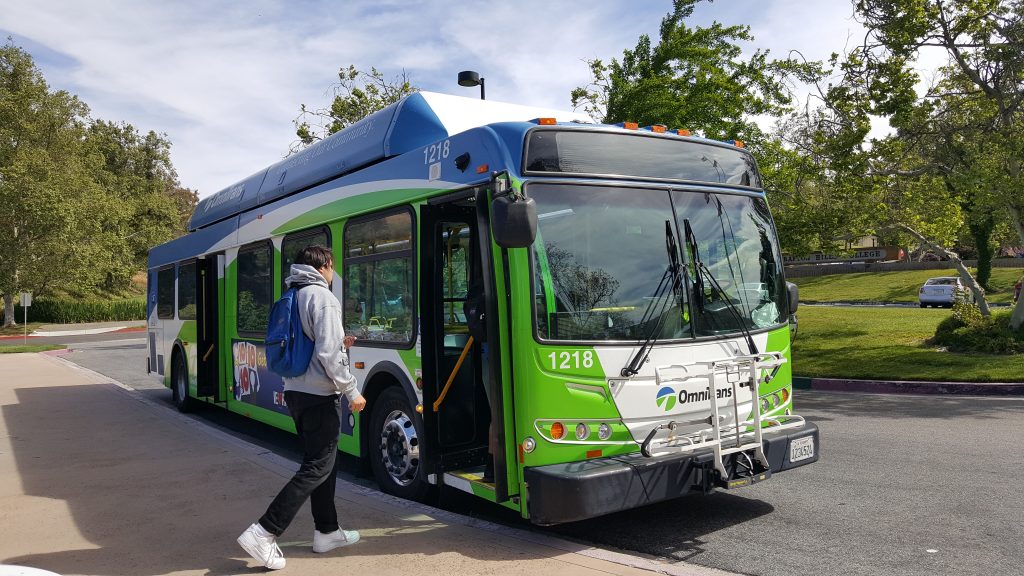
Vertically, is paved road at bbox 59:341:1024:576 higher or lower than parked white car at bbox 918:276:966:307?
lower

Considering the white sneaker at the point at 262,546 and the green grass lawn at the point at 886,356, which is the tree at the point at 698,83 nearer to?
the green grass lawn at the point at 886,356

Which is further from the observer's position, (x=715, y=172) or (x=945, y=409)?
(x=945, y=409)

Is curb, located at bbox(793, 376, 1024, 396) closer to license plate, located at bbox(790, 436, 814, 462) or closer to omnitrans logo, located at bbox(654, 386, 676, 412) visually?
license plate, located at bbox(790, 436, 814, 462)

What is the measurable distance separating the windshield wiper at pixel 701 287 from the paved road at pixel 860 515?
128 centimetres

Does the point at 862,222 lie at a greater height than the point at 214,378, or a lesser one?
greater

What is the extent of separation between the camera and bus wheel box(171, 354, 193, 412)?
468 inches

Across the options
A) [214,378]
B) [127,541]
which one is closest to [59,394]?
[214,378]

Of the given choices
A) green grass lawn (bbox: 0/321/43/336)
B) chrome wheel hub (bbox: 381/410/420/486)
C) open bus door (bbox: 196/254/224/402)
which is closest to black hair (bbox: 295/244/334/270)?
chrome wheel hub (bbox: 381/410/420/486)

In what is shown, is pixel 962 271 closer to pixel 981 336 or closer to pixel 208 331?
pixel 981 336

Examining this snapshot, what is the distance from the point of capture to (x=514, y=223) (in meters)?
4.53

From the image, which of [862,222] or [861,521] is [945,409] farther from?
[862,222]

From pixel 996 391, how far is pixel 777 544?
31.1 feet

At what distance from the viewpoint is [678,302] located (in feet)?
17.1

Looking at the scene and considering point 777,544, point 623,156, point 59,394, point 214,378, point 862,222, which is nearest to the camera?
point 777,544
